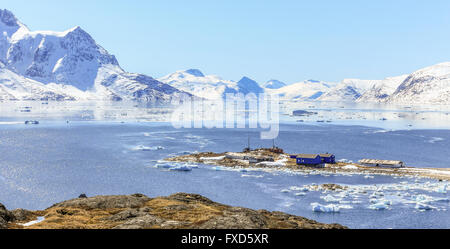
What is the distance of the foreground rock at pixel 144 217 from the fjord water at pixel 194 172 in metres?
29.8

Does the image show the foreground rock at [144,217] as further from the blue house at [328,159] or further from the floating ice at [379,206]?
the blue house at [328,159]

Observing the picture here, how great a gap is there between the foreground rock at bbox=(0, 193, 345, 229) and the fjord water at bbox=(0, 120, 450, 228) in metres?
29.8

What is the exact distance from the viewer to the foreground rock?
27156mm

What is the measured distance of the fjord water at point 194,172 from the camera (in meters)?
66.6

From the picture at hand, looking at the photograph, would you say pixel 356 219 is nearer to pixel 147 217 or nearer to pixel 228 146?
pixel 147 217

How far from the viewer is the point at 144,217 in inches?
1126

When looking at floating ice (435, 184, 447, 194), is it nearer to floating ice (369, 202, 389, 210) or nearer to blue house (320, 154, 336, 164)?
floating ice (369, 202, 389, 210)

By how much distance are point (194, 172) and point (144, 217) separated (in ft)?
226

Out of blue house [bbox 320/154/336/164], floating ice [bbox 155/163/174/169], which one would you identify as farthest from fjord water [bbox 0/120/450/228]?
blue house [bbox 320/154/336/164]

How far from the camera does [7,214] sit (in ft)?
98.3

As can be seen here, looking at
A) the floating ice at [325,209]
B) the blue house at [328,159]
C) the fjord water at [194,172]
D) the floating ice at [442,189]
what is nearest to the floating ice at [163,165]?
the fjord water at [194,172]
